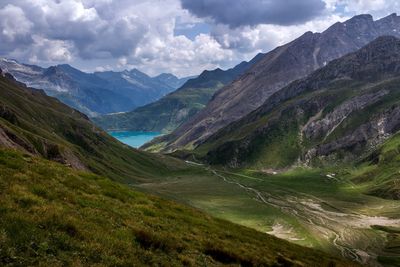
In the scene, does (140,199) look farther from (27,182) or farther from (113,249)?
(113,249)

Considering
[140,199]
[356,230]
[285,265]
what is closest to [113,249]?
[140,199]

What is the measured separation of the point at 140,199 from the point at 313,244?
5050 inches

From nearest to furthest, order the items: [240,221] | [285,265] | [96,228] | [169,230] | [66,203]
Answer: [96,228] < [66,203] < [169,230] < [285,265] < [240,221]

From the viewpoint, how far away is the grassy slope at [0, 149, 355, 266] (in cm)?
1908

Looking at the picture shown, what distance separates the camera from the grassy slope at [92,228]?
19.1 m

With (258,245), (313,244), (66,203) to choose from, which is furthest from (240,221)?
(66,203)

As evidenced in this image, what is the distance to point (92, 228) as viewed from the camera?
2278 cm

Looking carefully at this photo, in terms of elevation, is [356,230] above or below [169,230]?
below

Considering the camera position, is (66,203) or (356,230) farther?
(356,230)

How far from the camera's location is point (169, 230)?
97.9 feet

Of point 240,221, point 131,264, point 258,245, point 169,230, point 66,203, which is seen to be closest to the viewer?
point 131,264

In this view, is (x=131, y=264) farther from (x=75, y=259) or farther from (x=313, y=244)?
(x=313, y=244)

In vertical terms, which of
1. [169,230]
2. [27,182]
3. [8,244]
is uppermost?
[27,182]

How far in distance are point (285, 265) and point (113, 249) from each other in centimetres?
1825
